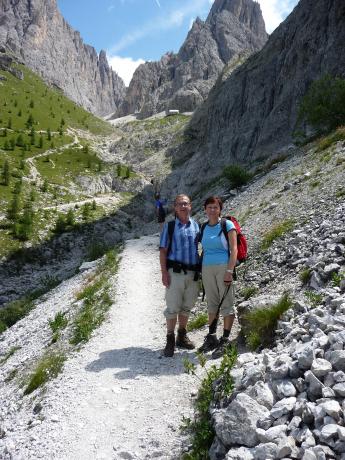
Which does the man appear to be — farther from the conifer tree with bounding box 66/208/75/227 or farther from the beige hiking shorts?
the conifer tree with bounding box 66/208/75/227

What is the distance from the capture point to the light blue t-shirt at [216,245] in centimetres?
915

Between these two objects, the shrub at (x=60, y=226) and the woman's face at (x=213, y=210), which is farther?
the shrub at (x=60, y=226)

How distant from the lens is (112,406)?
776cm

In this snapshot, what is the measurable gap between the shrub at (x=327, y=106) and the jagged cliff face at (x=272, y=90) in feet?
36.1

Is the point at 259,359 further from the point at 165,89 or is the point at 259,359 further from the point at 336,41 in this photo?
the point at 165,89

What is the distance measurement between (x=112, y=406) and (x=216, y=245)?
13.7 ft

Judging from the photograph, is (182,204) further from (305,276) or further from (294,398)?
(294,398)

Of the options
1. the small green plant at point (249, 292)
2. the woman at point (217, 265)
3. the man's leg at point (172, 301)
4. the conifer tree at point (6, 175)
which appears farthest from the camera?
the conifer tree at point (6, 175)

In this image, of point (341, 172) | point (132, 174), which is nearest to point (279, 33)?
point (132, 174)

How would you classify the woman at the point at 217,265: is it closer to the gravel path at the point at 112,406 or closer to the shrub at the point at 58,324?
the gravel path at the point at 112,406

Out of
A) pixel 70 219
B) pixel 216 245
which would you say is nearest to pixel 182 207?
A: pixel 216 245

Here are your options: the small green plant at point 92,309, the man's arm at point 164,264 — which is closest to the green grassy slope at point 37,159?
the small green plant at point 92,309

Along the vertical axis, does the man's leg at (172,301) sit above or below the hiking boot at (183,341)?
above

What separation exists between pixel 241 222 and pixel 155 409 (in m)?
14.6
